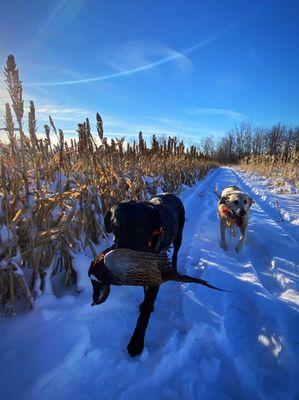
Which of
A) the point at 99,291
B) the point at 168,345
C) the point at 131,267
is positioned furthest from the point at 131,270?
the point at 168,345

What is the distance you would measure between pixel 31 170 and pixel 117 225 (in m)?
1.55

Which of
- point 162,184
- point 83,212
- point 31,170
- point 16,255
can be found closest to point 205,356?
point 16,255

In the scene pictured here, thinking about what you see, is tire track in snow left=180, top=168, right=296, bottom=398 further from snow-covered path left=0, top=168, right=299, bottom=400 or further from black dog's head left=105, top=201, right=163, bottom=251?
black dog's head left=105, top=201, right=163, bottom=251

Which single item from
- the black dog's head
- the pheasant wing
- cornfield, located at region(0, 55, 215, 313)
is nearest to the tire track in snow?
the pheasant wing

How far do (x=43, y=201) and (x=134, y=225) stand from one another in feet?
3.86

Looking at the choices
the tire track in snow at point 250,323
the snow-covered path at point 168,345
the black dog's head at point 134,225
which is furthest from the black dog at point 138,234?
the tire track in snow at point 250,323

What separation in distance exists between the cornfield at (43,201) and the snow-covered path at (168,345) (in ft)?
0.87

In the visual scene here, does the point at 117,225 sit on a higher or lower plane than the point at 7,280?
higher

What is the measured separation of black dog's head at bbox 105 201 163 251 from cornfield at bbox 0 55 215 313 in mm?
922

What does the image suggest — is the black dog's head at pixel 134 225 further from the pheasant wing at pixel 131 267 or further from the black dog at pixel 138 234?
the pheasant wing at pixel 131 267

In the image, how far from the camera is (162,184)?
8312 mm

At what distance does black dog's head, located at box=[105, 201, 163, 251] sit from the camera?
215 cm

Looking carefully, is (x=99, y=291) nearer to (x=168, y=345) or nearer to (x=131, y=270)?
(x=131, y=270)

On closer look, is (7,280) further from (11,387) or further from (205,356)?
(205,356)
